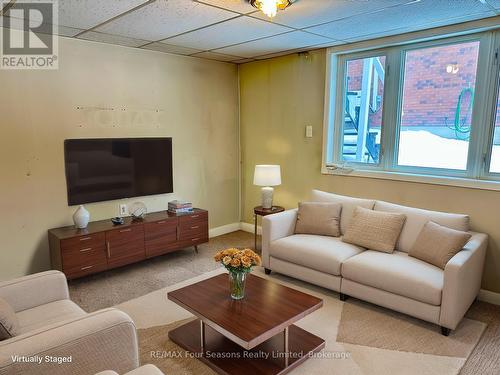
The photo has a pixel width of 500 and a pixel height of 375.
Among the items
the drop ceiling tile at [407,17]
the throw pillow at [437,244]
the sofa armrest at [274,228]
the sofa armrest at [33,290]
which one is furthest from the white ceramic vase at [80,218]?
the throw pillow at [437,244]

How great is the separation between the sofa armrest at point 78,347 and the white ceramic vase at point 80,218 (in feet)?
6.69

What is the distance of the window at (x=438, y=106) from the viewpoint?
342cm

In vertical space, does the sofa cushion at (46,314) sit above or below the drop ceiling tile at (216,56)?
below

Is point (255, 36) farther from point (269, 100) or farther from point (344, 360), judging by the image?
point (344, 360)

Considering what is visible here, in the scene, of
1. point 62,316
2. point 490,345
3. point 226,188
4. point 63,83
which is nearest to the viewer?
point 62,316

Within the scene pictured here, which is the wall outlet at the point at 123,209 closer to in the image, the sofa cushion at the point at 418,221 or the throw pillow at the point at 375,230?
the throw pillow at the point at 375,230

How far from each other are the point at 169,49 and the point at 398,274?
3464 millimetres

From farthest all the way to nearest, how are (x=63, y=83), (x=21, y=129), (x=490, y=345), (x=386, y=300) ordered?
1. (x=63, y=83)
2. (x=21, y=129)
3. (x=386, y=300)
4. (x=490, y=345)

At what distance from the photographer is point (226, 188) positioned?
537cm

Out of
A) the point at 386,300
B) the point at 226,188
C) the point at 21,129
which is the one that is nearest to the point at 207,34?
the point at 21,129

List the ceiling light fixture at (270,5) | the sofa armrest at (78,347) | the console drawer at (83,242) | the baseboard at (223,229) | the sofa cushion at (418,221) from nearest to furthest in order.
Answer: the sofa armrest at (78,347)
the ceiling light fixture at (270,5)
the sofa cushion at (418,221)
the console drawer at (83,242)
the baseboard at (223,229)

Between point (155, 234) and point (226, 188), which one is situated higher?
point (226, 188)

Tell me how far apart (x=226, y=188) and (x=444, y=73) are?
3147mm

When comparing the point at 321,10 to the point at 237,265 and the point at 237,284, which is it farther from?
the point at 237,284
